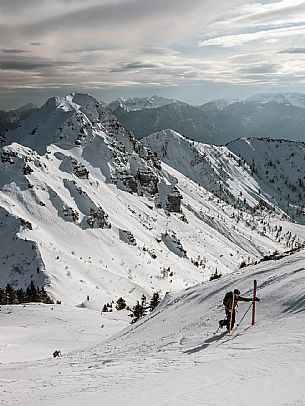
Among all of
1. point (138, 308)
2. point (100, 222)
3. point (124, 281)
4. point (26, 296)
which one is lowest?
point (124, 281)

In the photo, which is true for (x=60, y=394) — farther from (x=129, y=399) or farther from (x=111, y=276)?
(x=111, y=276)

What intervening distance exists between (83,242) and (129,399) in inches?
2882

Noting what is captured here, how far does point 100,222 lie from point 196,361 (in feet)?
260

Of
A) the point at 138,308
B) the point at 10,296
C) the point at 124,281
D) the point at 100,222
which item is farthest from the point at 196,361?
the point at 100,222

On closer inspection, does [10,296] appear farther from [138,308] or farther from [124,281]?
[138,308]

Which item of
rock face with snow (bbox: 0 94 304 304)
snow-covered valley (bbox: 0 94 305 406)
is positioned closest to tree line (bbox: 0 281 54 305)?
snow-covered valley (bbox: 0 94 305 406)

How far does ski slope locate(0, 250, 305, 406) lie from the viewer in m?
8.36

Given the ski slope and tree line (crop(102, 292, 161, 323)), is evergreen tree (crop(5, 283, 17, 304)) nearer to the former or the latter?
tree line (crop(102, 292, 161, 323))

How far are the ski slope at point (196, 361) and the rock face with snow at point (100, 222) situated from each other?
36269 mm

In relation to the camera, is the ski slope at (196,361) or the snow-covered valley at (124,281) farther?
the snow-covered valley at (124,281)

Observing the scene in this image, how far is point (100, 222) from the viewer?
294ft

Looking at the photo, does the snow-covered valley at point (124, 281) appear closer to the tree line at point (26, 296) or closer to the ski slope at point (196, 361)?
the ski slope at point (196, 361)

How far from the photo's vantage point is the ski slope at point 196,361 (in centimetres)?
836

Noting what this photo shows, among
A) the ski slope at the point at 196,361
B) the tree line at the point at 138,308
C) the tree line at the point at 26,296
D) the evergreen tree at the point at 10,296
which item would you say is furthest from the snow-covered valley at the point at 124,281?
the tree line at the point at 138,308
